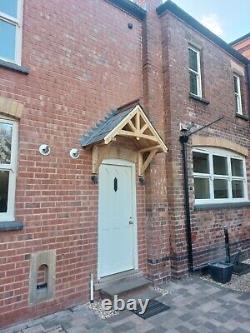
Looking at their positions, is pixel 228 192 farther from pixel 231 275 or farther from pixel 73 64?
pixel 73 64

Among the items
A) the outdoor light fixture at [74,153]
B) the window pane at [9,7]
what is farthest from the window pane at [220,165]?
the window pane at [9,7]

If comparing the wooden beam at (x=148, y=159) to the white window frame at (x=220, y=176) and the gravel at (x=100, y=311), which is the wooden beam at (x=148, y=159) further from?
the gravel at (x=100, y=311)

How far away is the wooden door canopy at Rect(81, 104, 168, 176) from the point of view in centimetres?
472

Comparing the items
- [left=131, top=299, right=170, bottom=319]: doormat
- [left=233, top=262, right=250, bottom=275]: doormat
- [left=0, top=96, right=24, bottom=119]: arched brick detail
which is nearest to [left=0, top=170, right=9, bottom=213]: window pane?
[left=0, top=96, right=24, bottom=119]: arched brick detail

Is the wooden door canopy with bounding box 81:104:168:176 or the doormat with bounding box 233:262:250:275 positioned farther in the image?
the doormat with bounding box 233:262:250:275

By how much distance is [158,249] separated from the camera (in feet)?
19.1

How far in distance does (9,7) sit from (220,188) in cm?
663

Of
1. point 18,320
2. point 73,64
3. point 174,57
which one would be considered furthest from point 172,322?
point 174,57

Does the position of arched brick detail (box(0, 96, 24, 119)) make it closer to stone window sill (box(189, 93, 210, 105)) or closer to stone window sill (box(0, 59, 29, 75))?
stone window sill (box(0, 59, 29, 75))

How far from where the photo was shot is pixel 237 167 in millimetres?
8641

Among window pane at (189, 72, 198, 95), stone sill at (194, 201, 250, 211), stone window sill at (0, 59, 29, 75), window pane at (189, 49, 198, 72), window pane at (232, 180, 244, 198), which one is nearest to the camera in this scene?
stone window sill at (0, 59, 29, 75)

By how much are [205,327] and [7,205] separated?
3.46m

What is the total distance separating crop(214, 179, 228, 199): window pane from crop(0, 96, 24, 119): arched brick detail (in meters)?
5.53

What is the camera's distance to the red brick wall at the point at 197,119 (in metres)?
6.20
